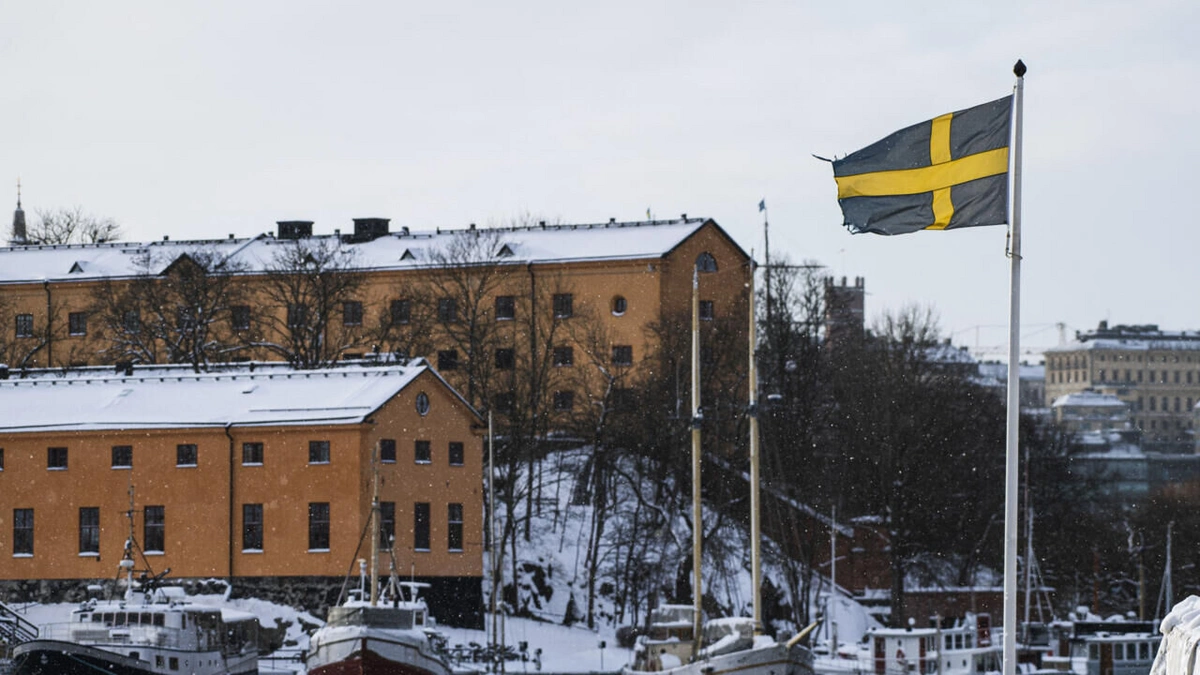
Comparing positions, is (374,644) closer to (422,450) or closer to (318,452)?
(318,452)

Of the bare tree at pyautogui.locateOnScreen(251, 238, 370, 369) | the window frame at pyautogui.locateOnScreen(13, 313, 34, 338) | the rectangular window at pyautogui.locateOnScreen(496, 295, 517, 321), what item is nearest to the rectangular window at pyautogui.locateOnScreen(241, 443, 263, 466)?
the bare tree at pyautogui.locateOnScreen(251, 238, 370, 369)

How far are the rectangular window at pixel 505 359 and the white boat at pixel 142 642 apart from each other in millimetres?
31742

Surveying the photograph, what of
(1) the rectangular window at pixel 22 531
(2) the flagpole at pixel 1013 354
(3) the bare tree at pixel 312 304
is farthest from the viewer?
(3) the bare tree at pixel 312 304

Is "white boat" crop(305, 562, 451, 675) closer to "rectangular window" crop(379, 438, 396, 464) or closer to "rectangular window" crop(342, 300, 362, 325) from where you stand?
"rectangular window" crop(379, 438, 396, 464)

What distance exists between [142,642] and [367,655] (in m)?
5.52

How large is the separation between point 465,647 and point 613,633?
7.92 metres

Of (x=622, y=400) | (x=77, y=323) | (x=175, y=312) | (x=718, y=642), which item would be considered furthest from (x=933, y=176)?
(x=77, y=323)

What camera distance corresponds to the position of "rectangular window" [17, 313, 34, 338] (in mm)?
89375

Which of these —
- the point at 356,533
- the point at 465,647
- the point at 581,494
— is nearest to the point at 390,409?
the point at 356,533

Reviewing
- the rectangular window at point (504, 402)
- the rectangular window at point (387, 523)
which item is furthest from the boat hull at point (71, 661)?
the rectangular window at point (504, 402)

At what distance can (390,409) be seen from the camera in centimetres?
6228

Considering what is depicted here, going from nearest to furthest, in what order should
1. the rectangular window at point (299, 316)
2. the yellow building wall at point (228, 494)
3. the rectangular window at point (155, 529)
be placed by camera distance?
the yellow building wall at point (228, 494), the rectangular window at point (155, 529), the rectangular window at point (299, 316)

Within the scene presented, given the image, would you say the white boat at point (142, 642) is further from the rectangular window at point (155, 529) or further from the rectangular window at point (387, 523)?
the rectangular window at point (155, 529)

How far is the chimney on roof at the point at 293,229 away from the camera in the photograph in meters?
94.5
